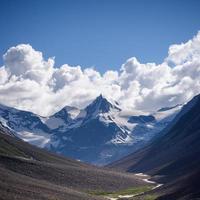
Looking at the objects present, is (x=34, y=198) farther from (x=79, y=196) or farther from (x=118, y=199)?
(x=118, y=199)

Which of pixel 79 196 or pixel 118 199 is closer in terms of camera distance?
pixel 79 196

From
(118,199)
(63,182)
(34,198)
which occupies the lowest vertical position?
(34,198)

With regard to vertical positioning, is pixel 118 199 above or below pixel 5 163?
below

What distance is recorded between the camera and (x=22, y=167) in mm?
191625

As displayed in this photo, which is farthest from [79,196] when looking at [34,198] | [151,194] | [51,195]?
[151,194]

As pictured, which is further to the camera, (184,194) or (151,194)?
(151,194)

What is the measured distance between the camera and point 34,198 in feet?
398

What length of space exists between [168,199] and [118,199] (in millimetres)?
25366

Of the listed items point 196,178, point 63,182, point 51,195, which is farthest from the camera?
point 63,182

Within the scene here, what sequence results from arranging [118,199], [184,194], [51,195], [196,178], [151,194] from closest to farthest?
[51,195] → [184,194] → [196,178] → [118,199] → [151,194]

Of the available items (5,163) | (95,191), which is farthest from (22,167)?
(95,191)

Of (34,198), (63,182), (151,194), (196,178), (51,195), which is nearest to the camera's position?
(34,198)

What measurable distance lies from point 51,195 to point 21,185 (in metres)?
8.78

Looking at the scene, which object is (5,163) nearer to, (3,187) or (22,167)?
(22,167)
